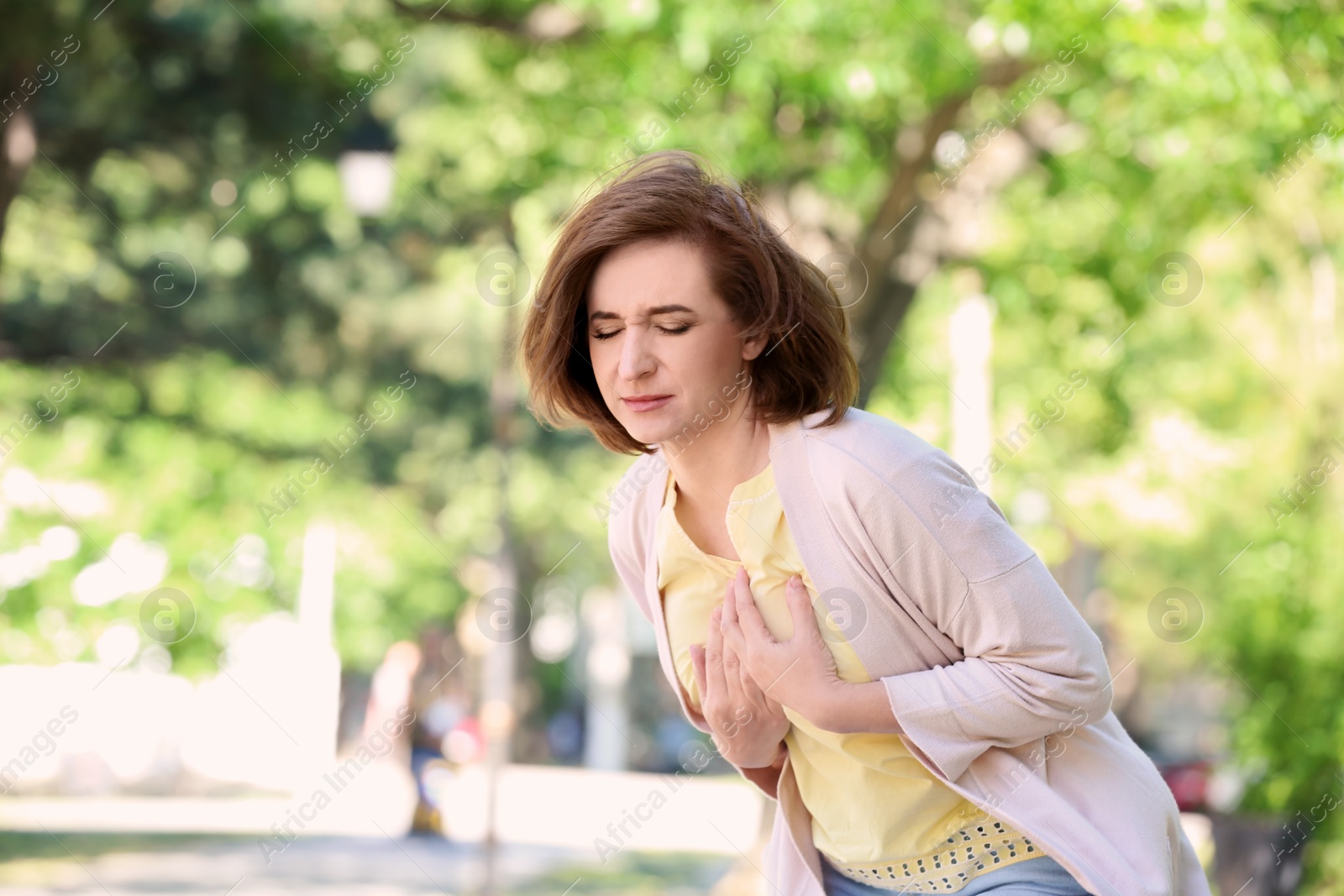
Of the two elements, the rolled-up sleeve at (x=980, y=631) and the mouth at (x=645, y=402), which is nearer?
the rolled-up sleeve at (x=980, y=631)

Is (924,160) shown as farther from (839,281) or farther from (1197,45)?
(1197,45)

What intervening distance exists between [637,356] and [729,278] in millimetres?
177

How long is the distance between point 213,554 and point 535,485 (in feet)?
17.7

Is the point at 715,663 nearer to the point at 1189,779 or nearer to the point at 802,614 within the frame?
the point at 802,614

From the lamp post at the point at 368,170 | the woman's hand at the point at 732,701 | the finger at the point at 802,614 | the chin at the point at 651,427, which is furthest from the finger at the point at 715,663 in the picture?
the lamp post at the point at 368,170

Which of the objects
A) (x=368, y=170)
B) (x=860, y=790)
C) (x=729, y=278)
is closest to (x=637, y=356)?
(x=729, y=278)

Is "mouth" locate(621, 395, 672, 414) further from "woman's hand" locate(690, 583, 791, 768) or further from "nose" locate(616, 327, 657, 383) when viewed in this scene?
"woman's hand" locate(690, 583, 791, 768)

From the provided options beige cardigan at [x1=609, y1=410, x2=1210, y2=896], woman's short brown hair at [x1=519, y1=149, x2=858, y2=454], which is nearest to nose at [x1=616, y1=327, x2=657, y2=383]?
woman's short brown hair at [x1=519, y1=149, x2=858, y2=454]

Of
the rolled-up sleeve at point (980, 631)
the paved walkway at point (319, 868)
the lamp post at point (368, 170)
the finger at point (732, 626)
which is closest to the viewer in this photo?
the rolled-up sleeve at point (980, 631)

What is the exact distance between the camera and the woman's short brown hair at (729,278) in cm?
208

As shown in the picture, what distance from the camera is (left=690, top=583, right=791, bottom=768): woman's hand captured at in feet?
7.00

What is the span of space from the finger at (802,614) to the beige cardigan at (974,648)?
0.03 m

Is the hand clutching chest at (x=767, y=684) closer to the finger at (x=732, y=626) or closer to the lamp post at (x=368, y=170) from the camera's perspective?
the finger at (x=732, y=626)

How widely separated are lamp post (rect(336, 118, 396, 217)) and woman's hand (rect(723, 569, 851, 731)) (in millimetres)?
8455
